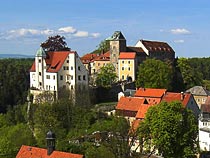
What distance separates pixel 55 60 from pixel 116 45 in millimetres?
17326

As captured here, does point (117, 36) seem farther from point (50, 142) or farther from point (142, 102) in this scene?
point (50, 142)

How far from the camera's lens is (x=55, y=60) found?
64250 millimetres

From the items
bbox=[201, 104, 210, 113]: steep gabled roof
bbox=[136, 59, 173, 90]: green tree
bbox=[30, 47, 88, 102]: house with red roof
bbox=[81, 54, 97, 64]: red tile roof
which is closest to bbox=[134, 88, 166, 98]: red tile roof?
bbox=[136, 59, 173, 90]: green tree

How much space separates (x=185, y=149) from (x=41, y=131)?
64.3 feet

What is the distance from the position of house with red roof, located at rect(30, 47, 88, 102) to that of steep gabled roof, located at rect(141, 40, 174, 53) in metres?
23.4

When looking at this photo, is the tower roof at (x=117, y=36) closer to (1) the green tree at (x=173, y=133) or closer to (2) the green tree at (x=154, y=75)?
(2) the green tree at (x=154, y=75)

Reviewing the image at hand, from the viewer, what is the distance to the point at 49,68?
63750 mm

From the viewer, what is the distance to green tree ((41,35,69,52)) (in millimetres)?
75125

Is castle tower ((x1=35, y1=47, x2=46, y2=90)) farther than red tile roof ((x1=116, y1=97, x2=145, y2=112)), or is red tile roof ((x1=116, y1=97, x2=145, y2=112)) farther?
castle tower ((x1=35, y1=47, x2=46, y2=90))

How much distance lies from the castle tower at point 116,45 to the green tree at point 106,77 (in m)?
3.27

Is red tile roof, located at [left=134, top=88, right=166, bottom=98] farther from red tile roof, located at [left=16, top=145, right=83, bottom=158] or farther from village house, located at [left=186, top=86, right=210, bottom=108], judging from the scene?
red tile roof, located at [left=16, top=145, right=83, bottom=158]

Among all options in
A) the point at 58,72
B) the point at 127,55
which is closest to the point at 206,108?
the point at 58,72

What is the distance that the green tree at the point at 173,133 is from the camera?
1677 inches

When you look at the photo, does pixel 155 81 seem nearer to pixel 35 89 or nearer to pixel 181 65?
pixel 181 65
